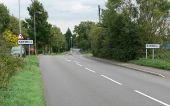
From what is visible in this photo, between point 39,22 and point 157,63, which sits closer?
point 157,63

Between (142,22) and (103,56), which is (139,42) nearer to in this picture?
(142,22)

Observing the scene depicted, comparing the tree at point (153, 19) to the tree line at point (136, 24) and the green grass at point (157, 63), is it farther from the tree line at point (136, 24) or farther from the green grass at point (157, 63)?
the green grass at point (157, 63)

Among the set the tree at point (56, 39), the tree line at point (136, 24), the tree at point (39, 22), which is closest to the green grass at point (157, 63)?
the tree line at point (136, 24)

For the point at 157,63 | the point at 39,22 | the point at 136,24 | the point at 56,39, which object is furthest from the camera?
the point at 56,39

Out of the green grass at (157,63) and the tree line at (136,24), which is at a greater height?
the tree line at (136,24)

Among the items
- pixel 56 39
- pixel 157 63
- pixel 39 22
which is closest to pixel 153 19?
pixel 157 63

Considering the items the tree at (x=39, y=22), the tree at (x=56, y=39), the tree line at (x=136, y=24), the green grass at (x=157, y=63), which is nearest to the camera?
the green grass at (x=157, y=63)

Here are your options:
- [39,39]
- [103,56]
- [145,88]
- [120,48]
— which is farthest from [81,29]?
[145,88]

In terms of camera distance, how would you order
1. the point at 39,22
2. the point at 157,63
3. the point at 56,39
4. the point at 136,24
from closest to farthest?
the point at 157,63
the point at 136,24
the point at 39,22
the point at 56,39

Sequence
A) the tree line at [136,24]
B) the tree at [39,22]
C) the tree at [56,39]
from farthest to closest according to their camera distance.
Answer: the tree at [56,39], the tree at [39,22], the tree line at [136,24]

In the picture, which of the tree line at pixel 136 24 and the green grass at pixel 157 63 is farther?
the tree line at pixel 136 24

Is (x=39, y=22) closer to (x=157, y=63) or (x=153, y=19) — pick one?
(x=153, y=19)

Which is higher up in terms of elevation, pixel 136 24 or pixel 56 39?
pixel 136 24

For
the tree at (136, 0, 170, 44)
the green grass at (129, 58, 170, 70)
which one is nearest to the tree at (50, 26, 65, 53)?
the tree at (136, 0, 170, 44)
